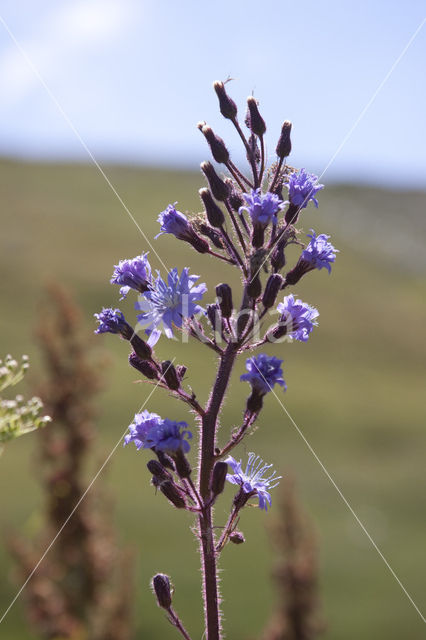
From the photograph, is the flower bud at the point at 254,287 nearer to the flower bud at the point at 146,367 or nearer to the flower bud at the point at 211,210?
the flower bud at the point at 211,210

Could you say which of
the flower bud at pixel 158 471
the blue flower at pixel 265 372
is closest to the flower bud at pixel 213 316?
the blue flower at pixel 265 372

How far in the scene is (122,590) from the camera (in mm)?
11203

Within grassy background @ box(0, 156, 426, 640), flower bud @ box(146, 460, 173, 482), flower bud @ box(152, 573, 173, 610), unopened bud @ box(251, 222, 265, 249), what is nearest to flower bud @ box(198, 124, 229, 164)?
unopened bud @ box(251, 222, 265, 249)

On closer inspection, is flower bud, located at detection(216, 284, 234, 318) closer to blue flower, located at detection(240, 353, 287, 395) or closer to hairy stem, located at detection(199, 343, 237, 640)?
hairy stem, located at detection(199, 343, 237, 640)

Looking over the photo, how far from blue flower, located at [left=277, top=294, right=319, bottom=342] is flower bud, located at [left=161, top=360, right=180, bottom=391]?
2.79ft

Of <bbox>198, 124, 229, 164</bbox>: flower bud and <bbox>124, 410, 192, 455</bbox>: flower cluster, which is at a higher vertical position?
<bbox>198, 124, 229, 164</bbox>: flower bud

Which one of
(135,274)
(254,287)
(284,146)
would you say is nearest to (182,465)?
(254,287)

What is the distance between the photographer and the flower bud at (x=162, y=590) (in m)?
4.74

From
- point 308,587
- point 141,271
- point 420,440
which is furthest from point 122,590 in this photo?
point 420,440

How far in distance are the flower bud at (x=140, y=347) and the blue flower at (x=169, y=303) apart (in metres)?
0.07

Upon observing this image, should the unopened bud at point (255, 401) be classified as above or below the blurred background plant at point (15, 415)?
below

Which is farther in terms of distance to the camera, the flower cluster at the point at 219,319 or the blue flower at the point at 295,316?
the blue flower at the point at 295,316

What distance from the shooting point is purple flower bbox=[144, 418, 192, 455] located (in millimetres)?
4516

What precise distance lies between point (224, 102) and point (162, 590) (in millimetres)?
3705
